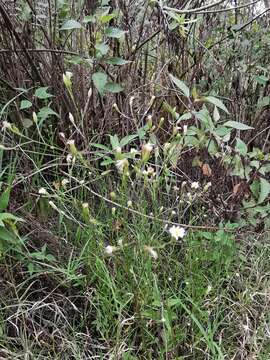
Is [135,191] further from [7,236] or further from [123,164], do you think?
[7,236]

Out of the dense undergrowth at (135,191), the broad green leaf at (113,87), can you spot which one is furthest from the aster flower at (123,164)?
the broad green leaf at (113,87)

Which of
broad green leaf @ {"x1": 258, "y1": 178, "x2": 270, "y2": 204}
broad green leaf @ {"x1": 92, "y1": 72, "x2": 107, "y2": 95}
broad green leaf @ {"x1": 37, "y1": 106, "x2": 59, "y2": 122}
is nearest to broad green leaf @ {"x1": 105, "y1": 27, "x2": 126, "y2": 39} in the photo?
broad green leaf @ {"x1": 92, "y1": 72, "x2": 107, "y2": 95}

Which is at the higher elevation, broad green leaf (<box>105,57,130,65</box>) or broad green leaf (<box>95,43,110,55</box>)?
broad green leaf (<box>95,43,110,55</box>)

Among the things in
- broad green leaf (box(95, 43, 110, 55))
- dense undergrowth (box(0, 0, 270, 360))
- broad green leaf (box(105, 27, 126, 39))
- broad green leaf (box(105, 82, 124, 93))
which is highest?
broad green leaf (box(105, 27, 126, 39))

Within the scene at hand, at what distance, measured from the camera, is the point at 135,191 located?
147 centimetres

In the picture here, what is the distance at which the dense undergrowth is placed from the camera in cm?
133

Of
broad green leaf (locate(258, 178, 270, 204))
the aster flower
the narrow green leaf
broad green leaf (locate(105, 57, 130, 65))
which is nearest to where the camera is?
the aster flower

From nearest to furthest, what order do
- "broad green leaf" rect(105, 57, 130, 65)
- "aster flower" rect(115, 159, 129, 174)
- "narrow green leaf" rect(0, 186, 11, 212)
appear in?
"aster flower" rect(115, 159, 129, 174) → "narrow green leaf" rect(0, 186, 11, 212) → "broad green leaf" rect(105, 57, 130, 65)

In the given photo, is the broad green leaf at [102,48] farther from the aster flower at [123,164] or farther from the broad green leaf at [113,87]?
the aster flower at [123,164]

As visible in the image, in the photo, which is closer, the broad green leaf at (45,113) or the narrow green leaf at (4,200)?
the narrow green leaf at (4,200)

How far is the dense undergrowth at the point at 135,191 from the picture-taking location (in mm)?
1333

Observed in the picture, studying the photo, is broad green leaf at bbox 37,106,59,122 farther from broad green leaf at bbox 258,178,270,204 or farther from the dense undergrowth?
broad green leaf at bbox 258,178,270,204

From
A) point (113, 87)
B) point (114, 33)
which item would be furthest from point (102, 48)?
point (113, 87)

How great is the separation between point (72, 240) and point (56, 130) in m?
0.44
